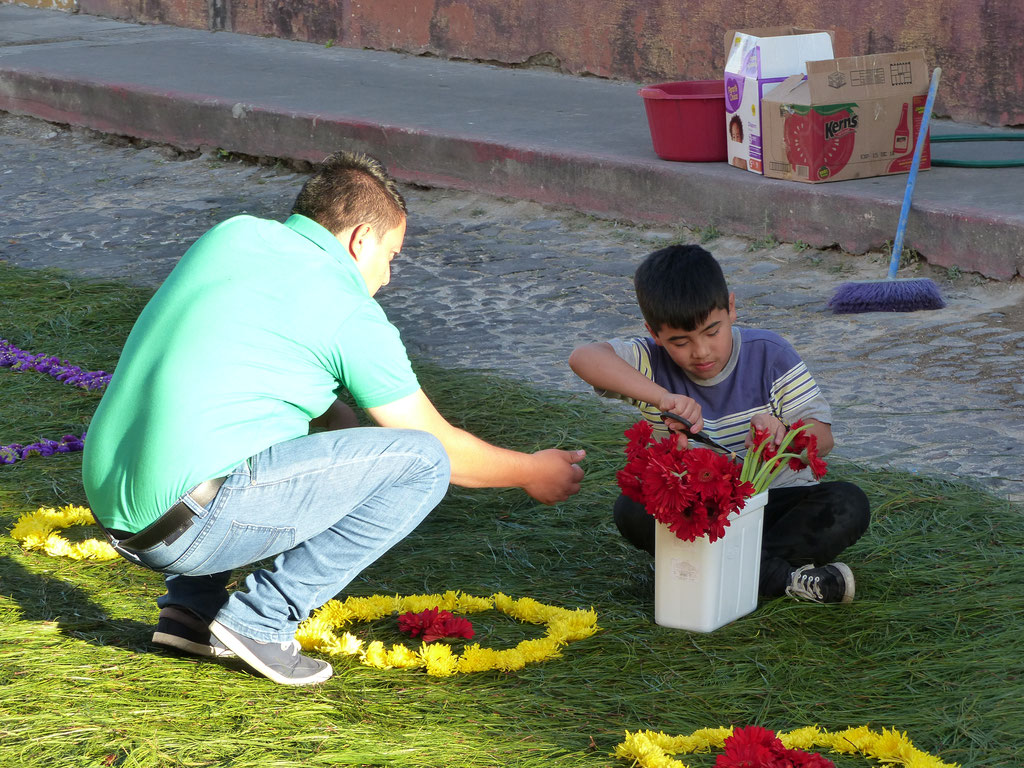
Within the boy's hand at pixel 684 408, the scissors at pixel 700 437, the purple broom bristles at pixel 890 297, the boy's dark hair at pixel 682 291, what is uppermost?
the boy's dark hair at pixel 682 291

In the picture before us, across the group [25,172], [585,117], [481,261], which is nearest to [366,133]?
[585,117]

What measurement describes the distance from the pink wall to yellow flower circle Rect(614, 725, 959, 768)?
4.86m

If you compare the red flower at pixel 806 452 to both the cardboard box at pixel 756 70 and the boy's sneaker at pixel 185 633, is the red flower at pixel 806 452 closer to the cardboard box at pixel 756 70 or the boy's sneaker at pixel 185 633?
the boy's sneaker at pixel 185 633

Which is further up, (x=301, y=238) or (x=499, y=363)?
(x=301, y=238)

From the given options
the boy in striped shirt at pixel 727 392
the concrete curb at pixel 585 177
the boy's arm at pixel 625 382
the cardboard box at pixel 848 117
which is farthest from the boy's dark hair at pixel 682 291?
the cardboard box at pixel 848 117

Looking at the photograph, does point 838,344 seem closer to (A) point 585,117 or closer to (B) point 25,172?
(A) point 585,117

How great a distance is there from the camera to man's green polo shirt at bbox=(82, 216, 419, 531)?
2.31 m

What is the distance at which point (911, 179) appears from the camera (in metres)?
5.41

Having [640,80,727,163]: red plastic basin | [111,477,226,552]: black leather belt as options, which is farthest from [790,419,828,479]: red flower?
[640,80,727,163]: red plastic basin

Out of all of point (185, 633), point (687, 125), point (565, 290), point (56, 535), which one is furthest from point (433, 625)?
point (687, 125)

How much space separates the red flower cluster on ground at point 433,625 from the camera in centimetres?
268

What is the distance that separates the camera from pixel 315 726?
2.32 m

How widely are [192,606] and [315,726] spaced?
0.43 metres

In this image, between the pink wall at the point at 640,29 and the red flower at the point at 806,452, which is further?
the pink wall at the point at 640,29
